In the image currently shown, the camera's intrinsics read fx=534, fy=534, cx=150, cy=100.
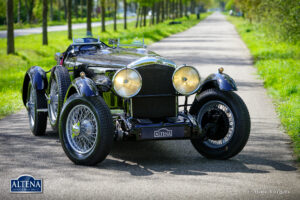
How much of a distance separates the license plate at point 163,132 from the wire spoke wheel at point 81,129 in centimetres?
59

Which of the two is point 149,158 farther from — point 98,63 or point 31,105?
point 31,105

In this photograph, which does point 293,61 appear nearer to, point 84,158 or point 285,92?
point 285,92

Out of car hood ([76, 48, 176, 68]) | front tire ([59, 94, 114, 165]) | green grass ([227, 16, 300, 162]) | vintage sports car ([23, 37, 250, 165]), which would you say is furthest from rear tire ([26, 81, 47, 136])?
green grass ([227, 16, 300, 162])

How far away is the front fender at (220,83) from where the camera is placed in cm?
653

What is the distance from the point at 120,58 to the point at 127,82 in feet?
3.17

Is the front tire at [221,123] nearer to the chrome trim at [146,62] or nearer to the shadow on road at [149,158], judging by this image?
the shadow on road at [149,158]

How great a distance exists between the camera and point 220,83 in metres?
6.59

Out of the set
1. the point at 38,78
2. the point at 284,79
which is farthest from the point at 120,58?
the point at 284,79

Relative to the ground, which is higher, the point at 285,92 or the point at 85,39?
the point at 85,39

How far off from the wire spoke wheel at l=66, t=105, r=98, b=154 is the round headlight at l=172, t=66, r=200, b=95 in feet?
3.59

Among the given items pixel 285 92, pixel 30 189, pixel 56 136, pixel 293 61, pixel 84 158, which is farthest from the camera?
pixel 293 61

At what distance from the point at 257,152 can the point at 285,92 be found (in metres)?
5.26

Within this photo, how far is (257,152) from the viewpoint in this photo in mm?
6930

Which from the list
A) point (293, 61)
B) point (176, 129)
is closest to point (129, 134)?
point (176, 129)
